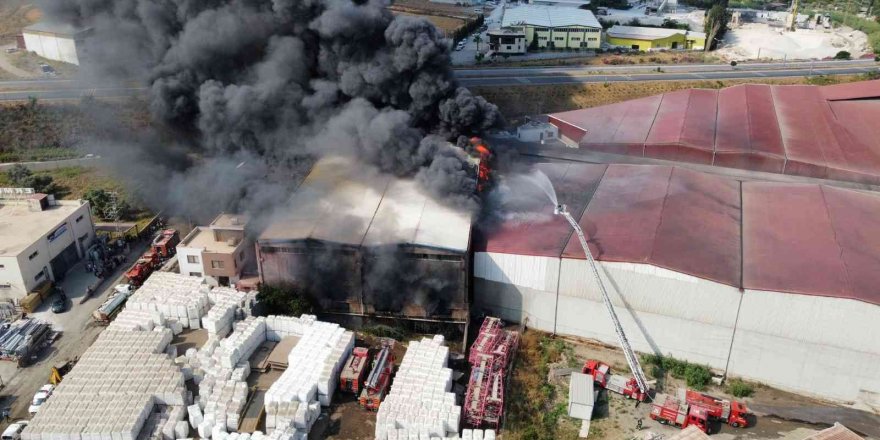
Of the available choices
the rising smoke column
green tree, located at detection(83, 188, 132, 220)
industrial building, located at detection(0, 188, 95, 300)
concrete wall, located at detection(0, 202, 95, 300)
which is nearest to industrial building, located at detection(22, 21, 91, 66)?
the rising smoke column

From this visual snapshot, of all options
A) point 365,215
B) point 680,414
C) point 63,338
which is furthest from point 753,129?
point 63,338

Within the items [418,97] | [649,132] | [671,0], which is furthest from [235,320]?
[671,0]

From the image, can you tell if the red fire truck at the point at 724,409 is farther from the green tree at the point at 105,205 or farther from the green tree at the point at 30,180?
the green tree at the point at 30,180

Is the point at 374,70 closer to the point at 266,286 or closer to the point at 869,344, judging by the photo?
the point at 266,286

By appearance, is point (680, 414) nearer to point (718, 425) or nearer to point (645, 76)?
point (718, 425)

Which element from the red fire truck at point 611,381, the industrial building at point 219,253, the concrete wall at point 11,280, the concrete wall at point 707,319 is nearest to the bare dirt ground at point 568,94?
the concrete wall at point 707,319
